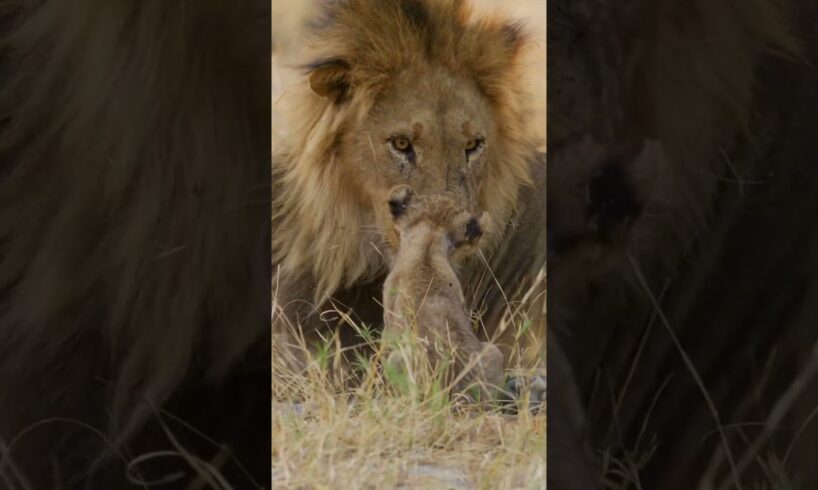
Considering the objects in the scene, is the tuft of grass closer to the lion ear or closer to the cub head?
the cub head

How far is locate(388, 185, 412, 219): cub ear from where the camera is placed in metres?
2.39

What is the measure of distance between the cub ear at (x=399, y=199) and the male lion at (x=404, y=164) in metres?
0.02

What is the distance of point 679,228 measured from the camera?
2.12 m

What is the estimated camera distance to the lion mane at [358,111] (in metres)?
2.38

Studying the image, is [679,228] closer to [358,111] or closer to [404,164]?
[404,164]

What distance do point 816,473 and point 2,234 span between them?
190 cm

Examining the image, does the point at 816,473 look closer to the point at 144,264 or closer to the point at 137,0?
the point at 144,264

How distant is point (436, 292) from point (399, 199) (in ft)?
0.87

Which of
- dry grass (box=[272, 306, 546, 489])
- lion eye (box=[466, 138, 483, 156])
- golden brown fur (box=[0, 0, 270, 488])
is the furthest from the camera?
lion eye (box=[466, 138, 483, 156])

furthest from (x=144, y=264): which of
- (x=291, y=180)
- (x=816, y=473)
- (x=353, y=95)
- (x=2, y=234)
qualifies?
(x=816, y=473)

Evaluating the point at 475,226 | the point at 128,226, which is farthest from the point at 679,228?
the point at 128,226

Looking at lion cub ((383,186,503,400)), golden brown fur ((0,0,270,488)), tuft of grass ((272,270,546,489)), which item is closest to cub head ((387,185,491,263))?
lion cub ((383,186,503,400))

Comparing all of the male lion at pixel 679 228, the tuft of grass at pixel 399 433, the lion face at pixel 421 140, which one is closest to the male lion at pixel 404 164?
the lion face at pixel 421 140

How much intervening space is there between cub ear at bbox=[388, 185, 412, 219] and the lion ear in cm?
28
